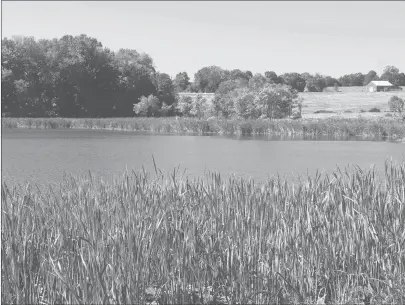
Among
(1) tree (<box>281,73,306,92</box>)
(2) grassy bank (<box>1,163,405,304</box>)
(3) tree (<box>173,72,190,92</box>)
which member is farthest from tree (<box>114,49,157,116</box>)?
(2) grassy bank (<box>1,163,405,304</box>)

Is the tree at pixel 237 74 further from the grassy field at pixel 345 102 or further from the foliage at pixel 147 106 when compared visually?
the foliage at pixel 147 106

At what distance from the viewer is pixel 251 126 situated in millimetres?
33719

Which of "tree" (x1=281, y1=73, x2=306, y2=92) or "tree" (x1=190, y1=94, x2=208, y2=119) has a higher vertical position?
"tree" (x1=281, y1=73, x2=306, y2=92)

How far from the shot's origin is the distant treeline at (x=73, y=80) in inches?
1875

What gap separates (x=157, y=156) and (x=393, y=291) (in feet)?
49.2

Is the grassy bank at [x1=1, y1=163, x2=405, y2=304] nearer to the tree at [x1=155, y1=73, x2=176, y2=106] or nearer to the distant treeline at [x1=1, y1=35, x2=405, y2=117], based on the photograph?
the distant treeline at [x1=1, y1=35, x2=405, y2=117]

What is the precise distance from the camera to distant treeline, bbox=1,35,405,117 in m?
47.6

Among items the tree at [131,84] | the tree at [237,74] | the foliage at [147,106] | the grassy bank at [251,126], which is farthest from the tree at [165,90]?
the tree at [237,74]

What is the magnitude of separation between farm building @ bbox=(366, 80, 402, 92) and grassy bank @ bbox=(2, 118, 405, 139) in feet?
158

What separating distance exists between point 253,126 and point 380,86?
172ft

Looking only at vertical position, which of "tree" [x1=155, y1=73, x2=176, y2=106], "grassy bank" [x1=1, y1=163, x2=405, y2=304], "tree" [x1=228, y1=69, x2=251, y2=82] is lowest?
"grassy bank" [x1=1, y1=163, x2=405, y2=304]

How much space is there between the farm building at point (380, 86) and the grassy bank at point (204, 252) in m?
77.7

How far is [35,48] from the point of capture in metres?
50.4

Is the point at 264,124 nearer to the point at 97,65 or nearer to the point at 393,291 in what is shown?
the point at 97,65
